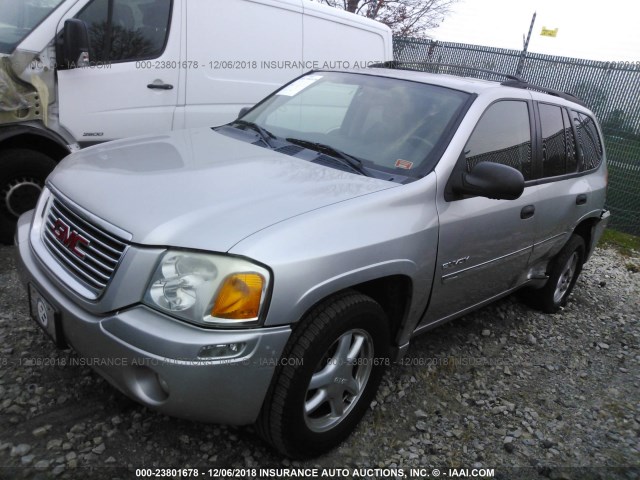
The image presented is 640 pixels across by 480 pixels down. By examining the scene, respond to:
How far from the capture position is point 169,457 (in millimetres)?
2275

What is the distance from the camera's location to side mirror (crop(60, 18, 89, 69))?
3871 millimetres

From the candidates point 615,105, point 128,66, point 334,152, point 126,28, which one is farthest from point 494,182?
point 615,105

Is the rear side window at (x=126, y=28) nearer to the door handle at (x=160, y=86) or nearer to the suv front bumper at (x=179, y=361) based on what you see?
the door handle at (x=160, y=86)

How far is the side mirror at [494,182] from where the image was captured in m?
2.54

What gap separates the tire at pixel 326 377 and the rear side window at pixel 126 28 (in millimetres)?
3298

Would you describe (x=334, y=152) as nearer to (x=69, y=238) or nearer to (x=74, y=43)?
(x=69, y=238)

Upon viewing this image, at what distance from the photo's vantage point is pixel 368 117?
304cm

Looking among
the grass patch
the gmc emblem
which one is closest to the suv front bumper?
the gmc emblem

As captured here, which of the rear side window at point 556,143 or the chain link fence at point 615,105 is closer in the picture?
the rear side window at point 556,143

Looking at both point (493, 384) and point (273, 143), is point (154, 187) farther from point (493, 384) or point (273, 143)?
point (493, 384)

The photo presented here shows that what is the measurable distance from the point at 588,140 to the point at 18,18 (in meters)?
4.40

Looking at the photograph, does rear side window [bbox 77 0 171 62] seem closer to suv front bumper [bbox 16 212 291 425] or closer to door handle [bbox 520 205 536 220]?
suv front bumper [bbox 16 212 291 425]

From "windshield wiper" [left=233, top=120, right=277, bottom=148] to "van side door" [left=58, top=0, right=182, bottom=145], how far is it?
1.53 meters

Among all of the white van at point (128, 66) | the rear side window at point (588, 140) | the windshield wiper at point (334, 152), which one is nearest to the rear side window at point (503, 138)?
the windshield wiper at point (334, 152)
